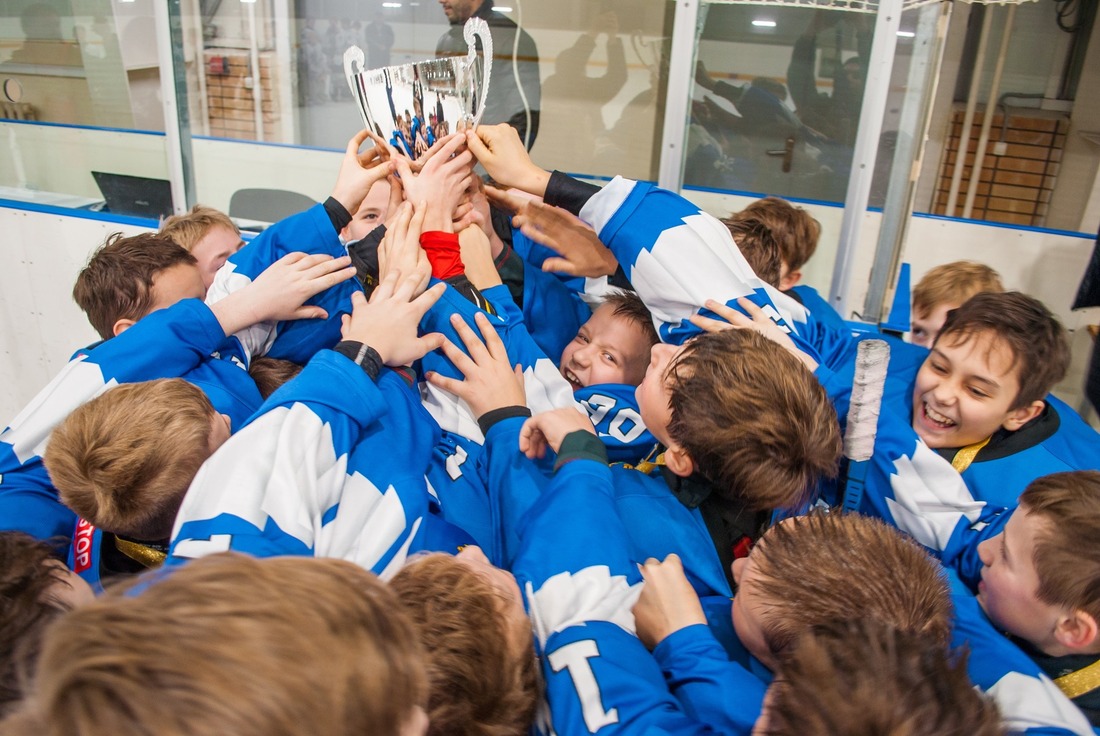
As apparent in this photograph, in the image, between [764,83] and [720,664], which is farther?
[764,83]

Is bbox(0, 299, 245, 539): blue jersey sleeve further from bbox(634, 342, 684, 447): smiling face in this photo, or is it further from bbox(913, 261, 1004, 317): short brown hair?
bbox(913, 261, 1004, 317): short brown hair

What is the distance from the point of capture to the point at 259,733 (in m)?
0.40

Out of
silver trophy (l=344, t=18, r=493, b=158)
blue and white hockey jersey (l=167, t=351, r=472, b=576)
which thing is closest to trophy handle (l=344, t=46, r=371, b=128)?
silver trophy (l=344, t=18, r=493, b=158)

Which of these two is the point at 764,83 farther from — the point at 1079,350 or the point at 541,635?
the point at 541,635

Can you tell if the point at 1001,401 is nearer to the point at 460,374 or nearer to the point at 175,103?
the point at 460,374

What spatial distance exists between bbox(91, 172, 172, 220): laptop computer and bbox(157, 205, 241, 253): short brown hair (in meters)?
0.96

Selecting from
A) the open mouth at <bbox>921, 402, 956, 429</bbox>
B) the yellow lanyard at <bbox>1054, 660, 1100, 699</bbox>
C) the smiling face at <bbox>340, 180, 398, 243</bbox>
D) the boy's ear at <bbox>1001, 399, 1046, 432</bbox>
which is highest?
the smiling face at <bbox>340, 180, 398, 243</bbox>

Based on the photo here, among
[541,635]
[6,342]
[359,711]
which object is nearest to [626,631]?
[541,635]

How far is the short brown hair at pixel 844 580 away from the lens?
73 centimetres

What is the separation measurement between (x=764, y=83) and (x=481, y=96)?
1.19 meters

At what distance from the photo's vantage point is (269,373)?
56.2 inches

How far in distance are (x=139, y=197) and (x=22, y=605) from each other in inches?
88.9

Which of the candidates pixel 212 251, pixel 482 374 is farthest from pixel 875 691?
pixel 212 251

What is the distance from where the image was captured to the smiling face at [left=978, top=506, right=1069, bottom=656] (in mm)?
902
